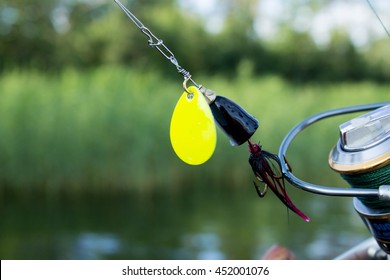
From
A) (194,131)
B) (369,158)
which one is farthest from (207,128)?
(369,158)

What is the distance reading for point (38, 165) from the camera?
16.2 feet

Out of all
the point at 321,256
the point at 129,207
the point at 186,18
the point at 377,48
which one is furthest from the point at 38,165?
the point at 377,48

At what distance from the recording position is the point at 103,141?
507 cm

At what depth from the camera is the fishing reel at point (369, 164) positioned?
621 mm

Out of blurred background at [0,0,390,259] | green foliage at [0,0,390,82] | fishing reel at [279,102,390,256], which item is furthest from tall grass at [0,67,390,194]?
fishing reel at [279,102,390,256]

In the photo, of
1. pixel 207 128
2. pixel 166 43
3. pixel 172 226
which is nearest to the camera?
pixel 207 128

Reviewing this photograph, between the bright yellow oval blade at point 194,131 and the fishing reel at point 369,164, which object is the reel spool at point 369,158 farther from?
the bright yellow oval blade at point 194,131

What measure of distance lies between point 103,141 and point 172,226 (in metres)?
0.85

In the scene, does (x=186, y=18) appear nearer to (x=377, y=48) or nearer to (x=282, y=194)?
(x=377, y=48)

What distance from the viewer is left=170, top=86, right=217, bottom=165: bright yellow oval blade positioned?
0.59 m

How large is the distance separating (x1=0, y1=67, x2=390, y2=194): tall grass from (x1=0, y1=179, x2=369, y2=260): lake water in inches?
5.1

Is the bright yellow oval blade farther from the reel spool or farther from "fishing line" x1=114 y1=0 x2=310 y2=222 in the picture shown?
the reel spool

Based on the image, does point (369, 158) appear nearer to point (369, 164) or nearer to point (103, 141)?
point (369, 164)

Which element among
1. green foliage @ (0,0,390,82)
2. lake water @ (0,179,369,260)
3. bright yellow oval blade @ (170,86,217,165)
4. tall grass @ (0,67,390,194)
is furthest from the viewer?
green foliage @ (0,0,390,82)
